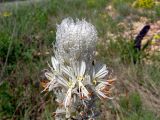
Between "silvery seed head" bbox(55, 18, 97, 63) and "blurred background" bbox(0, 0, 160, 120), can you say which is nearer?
"silvery seed head" bbox(55, 18, 97, 63)

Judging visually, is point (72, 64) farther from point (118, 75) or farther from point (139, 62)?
point (139, 62)

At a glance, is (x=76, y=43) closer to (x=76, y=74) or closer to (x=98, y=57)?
(x=76, y=74)

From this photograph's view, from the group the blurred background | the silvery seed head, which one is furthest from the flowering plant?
the blurred background

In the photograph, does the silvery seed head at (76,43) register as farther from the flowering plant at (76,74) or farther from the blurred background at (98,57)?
the blurred background at (98,57)

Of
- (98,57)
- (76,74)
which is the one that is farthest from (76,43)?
(98,57)

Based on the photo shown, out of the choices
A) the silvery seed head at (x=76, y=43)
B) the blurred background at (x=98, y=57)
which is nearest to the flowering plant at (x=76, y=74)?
the silvery seed head at (x=76, y=43)

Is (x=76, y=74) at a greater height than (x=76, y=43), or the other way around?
(x=76, y=43)

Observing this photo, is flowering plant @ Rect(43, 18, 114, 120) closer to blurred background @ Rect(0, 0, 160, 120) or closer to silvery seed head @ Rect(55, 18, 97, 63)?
silvery seed head @ Rect(55, 18, 97, 63)
